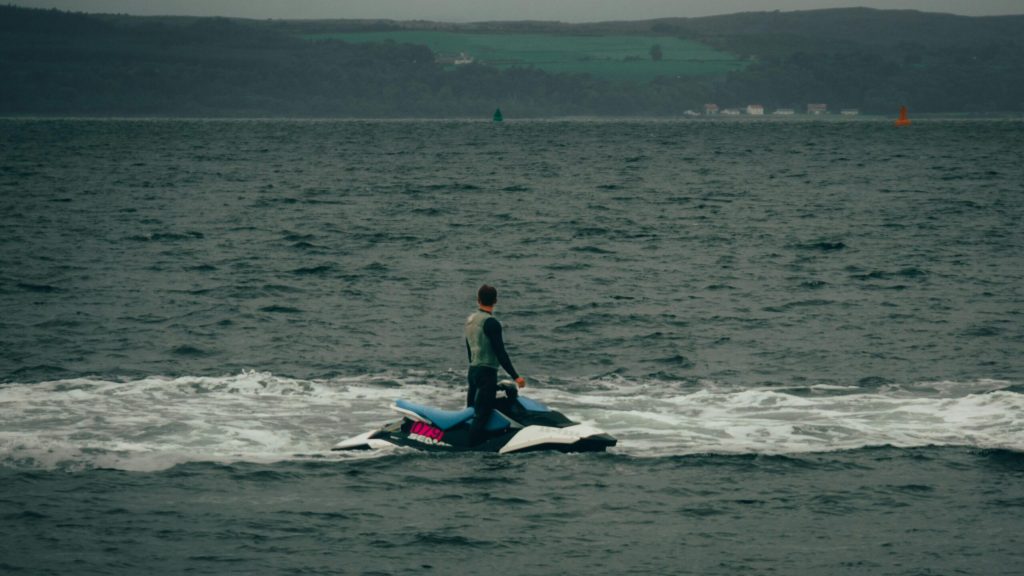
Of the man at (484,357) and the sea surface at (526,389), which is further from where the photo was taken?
the man at (484,357)

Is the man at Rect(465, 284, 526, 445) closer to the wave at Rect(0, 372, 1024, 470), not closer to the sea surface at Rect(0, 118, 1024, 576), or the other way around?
the sea surface at Rect(0, 118, 1024, 576)

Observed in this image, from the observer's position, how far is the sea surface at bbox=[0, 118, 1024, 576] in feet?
54.2

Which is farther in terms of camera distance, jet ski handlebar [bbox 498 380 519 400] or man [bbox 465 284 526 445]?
jet ski handlebar [bbox 498 380 519 400]

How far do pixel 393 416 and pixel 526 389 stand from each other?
11.0ft

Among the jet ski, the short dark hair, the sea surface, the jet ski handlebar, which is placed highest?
the short dark hair

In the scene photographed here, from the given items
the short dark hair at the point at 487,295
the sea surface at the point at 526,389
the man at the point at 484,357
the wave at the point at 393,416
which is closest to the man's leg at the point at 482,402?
the man at the point at 484,357

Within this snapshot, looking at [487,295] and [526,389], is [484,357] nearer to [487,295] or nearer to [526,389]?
[487,295]

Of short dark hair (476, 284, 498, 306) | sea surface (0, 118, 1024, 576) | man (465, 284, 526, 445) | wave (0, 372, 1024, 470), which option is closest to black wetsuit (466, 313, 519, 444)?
man (465, 284, 526, 445)

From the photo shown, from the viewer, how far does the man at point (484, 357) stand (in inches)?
781

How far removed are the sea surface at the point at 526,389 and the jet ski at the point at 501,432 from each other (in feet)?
1.07

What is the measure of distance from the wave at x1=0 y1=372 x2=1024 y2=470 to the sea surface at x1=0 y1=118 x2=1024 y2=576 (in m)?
0.09

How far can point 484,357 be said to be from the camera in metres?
20.0

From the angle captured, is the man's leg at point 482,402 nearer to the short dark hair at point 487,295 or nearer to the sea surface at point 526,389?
the sea surface at point 526,389

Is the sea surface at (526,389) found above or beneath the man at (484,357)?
beneath
